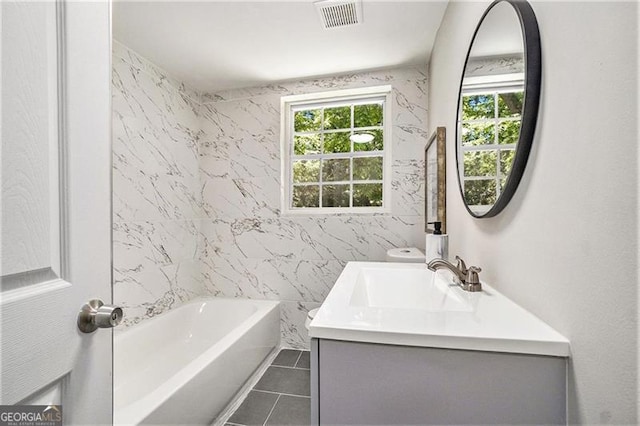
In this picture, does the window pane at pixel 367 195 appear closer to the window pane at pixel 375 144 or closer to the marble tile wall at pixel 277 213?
the marble tile wall at pixel 277 213

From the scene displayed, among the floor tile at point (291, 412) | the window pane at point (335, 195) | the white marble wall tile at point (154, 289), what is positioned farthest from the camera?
the window pane at point (335, 195)

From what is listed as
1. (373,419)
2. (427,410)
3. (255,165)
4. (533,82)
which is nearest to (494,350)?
(427,410)

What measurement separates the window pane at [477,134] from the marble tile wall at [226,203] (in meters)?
1.22

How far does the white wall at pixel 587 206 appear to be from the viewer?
0.44 metres

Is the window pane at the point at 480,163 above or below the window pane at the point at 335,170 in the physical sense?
below

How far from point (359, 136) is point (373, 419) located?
2380 millimetres

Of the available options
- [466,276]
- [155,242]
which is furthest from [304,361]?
[466,276]

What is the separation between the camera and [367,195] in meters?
2.62

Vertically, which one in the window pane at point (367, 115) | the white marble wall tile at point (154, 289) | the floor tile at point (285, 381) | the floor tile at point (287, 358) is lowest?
the floor tile at point (287, 358)

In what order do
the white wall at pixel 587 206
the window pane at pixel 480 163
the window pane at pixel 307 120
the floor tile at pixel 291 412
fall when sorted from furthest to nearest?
the window pane at pixel 307 120
the floor tile at pixel 291 412
the window pane at pixel 480 163
the white wall at pixel 587 206

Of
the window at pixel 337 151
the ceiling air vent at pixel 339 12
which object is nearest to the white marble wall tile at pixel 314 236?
the window at pixel 337 151

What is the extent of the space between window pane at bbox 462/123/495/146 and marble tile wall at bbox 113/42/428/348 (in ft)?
4.00

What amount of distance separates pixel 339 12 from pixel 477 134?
1265mm

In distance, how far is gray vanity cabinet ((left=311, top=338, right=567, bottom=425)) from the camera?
1.88 ft
